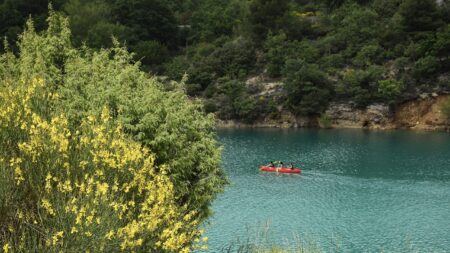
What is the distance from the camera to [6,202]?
884cm

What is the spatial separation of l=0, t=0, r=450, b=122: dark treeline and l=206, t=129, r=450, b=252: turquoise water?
589 inches

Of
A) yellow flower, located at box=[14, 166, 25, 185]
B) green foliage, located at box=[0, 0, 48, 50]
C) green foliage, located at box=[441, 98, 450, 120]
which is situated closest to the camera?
yellow flower, located at box=[14, 166, 25, 185]

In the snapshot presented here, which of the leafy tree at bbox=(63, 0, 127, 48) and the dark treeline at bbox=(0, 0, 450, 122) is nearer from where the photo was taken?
the dark treeline at bbox=(0, 0, 450, 122)

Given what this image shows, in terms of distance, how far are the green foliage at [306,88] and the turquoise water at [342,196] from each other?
13.2 meters

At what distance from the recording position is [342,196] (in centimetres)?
3925

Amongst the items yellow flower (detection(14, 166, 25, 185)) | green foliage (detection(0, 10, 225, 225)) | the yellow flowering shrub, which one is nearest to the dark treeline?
green foliage (detection(0, 10, 225, 225))

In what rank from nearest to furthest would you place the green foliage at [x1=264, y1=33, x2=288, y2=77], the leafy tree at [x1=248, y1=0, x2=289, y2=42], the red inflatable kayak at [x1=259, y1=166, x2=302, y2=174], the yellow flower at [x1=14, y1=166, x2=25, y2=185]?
the yellow flower at [x1=14, y1=166, x2=25, y2=185], the red inflatable kayak at [x1=259, y1=166, x2=302, y2=174], the green foliage at [x1=264, y1=33, x2=288, y2=77], the leafy tree at [x1=248, y1=0, x2=289, y2=42]

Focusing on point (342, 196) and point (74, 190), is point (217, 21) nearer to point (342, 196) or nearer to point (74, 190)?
point (342, 196)

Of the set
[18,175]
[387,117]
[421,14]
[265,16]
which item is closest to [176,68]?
[265,16]

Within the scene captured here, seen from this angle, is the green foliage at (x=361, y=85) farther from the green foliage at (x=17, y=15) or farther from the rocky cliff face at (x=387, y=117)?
the green foliage at (x=17, y=15)

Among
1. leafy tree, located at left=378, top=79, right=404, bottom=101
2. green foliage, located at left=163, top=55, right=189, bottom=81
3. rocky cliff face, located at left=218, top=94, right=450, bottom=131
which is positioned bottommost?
rocky cliff face, located at left=218, top=94, right=450, bottom=131

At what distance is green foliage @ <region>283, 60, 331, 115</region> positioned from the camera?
258 ft

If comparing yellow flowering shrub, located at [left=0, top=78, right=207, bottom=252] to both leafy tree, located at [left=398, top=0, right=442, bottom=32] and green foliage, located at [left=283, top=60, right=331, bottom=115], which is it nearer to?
green foliage, located at [left=283, top=60, right=331, bottom=115]

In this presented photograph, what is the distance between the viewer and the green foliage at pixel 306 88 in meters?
78.5
